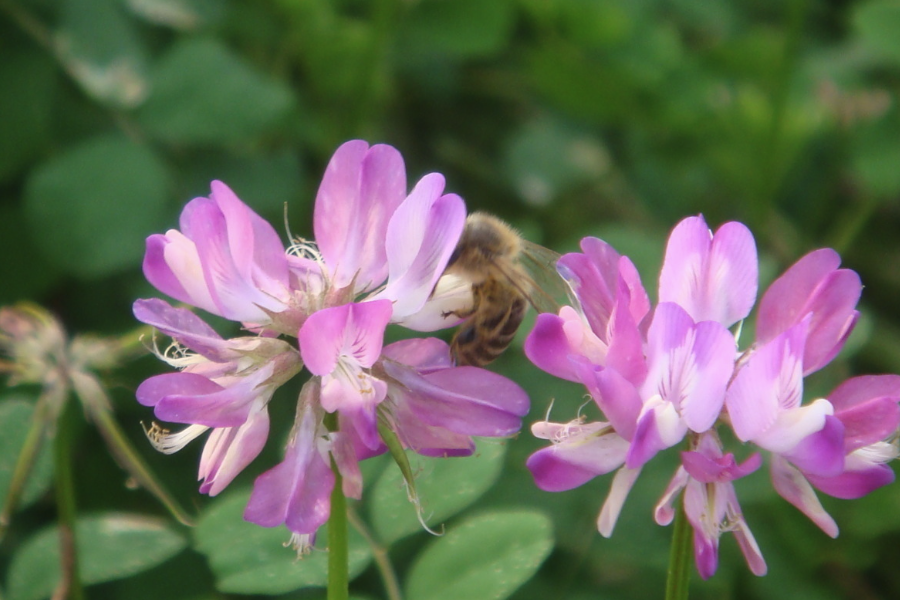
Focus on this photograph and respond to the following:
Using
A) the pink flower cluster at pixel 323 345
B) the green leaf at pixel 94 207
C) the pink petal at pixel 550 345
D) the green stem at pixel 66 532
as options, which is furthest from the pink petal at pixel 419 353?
the green leaf at pixel 94 207

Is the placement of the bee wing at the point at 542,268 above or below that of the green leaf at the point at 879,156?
above

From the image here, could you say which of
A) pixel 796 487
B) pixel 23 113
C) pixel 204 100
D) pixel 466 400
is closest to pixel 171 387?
pixel 466 400

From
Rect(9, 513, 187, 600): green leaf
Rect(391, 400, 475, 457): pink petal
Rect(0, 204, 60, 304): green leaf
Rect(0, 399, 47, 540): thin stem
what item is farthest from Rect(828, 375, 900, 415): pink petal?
Rect(0, 204, 60, 304): green leaf

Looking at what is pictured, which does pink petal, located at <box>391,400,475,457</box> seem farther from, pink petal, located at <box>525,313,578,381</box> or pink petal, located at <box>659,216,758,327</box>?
pink petal, located at <box>659,216,758,327</box>

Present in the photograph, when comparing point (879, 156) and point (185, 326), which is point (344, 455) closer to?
point (185, 326)

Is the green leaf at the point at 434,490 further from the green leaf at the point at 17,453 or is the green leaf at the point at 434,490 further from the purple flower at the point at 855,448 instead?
the green leaf at the point at 17,453

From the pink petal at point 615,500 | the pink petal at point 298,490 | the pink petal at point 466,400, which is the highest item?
the pink petal at point 466,400

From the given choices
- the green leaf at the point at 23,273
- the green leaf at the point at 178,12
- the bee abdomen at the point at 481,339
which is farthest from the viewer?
the green leaf at the point at 178,12
